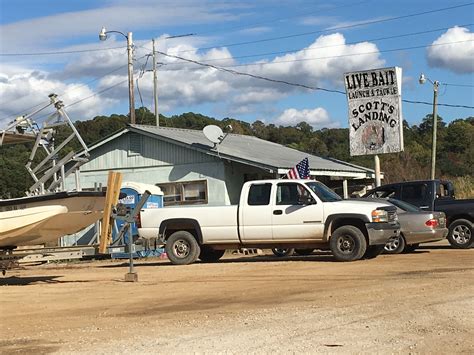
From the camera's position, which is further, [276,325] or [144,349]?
[276,325]

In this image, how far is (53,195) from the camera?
14.2 m

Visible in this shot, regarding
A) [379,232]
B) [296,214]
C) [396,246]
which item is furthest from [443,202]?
[296,214]

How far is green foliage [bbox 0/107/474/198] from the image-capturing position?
36344 mm

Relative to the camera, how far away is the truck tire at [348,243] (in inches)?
650

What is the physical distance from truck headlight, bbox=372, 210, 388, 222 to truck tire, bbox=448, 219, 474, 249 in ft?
12.2

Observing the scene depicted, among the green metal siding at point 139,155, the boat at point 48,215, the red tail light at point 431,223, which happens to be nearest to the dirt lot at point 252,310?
the boat at point 48,215

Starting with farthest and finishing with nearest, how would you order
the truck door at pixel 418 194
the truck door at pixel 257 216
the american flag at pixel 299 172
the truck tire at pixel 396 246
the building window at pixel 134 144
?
the building window at pixel 134 144 < the american flag at pixel 299 172 < the truck door at pixel 418 194 < the truck tire at pixel 396 246 < the truck door at pixel 257 216

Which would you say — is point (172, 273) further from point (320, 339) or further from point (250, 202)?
point (320, 339)

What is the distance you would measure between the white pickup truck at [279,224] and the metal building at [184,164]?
6895 mm

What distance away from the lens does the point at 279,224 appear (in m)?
17.2

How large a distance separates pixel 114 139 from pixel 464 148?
4297cm

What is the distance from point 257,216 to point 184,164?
9.63m

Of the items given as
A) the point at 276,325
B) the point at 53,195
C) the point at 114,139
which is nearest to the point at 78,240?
the point at 114,139

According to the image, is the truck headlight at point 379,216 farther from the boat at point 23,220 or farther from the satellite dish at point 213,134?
the satellite dish at point 213,134
